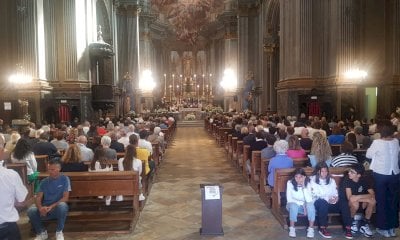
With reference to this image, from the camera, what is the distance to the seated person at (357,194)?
6.82 meters

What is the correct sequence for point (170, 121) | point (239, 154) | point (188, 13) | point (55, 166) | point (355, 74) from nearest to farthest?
1. point (55, 166)
2. point (239, 154)
3. point (355, 74)
4. point (170, 121)
5. point (188, 13)

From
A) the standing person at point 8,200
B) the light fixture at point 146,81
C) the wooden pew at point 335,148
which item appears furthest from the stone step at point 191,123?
the standing person at point 8,200

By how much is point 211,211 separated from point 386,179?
9.25 feet

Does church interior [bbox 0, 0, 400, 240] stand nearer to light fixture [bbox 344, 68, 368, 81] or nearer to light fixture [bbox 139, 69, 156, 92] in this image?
light fixture [bbox 344, 68, 368, 81]

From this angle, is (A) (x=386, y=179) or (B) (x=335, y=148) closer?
(A) (x=386, y=179)

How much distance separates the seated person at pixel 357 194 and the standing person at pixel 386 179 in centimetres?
13

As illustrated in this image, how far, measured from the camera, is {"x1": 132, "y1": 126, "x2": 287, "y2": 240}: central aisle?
7.13 metres

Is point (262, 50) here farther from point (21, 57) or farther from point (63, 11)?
point (21, 57)

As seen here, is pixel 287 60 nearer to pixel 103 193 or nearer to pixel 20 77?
pixel 20 77

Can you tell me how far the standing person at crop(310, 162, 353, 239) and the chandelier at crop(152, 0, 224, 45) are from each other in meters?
40.4

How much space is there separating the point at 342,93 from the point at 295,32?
429cm

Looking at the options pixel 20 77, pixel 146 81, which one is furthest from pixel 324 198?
pixel 146 81

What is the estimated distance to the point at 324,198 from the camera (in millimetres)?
6785

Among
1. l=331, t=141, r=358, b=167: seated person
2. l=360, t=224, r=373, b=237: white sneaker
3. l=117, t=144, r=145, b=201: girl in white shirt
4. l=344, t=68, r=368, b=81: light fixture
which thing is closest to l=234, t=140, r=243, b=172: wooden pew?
l=117, t=144, r=145, b=201: girl in white shirt
